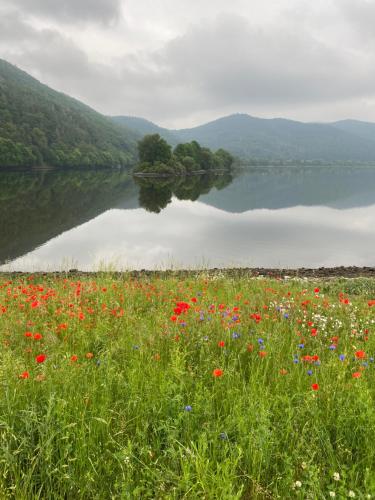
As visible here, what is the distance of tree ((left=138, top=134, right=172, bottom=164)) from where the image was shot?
12669 cm

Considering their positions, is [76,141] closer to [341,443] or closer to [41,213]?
[41,213]

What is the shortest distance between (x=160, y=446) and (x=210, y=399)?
72cm

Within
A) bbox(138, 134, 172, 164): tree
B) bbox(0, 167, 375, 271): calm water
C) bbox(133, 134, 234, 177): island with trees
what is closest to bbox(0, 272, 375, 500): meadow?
bbox(0, 167, 375, 271): calm water

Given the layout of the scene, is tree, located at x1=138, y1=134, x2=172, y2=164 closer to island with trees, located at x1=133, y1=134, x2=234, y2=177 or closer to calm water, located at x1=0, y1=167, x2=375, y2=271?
island with trees, located at x1=133, y1=134, x2=234, y2=177

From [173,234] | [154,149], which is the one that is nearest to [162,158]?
[154,149]

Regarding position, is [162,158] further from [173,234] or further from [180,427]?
[180,427]

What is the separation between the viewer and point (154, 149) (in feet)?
419

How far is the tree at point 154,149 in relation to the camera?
416ft

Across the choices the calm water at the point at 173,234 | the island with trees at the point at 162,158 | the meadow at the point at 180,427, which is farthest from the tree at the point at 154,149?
the meadow at the point at 180,427

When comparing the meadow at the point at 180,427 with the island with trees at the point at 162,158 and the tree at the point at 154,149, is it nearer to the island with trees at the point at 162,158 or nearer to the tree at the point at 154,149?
the island with trees at the point at 162,158

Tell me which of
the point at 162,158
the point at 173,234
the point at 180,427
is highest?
the point at 162,158

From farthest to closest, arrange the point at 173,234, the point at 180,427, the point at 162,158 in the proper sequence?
the point at 162,158 → the point at 173,234 → the point at 180,427

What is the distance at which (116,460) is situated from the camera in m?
3.39

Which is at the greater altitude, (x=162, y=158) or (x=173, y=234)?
(x=162, y=158)
